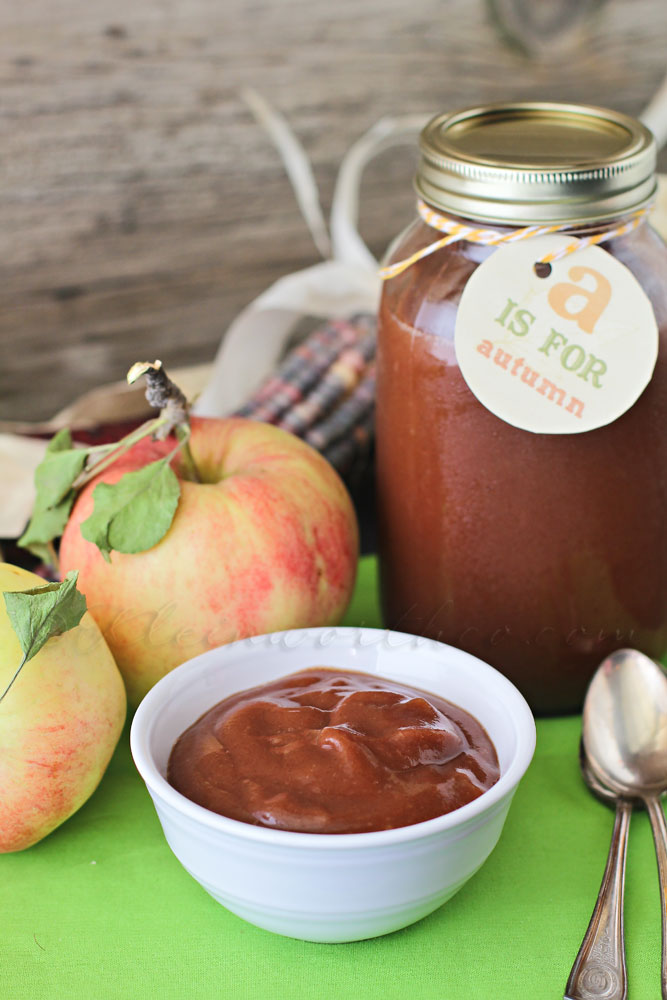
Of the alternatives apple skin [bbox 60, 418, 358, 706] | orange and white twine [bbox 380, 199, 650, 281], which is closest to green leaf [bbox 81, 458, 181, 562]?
apple skin [bbox 60, 418, 358, 706]

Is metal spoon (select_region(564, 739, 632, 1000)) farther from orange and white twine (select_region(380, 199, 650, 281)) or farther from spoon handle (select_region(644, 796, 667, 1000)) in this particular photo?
orange and white twine (select_region(380, 199, 650, 281))

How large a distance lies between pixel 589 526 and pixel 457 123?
0.34 metres

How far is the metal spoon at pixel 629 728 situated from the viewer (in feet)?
2.52

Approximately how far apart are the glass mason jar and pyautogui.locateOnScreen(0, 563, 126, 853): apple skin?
0.94ft

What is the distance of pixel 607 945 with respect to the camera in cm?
64

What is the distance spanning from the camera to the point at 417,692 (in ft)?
2.37

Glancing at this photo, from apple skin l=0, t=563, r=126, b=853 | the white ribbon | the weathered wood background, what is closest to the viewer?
apple skin l=0, t=563, r=126, b=853

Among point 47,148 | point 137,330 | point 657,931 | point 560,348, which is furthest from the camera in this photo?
point 137,330

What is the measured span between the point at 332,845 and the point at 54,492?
0.41 meters

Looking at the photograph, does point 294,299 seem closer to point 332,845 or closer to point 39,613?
point 39,613

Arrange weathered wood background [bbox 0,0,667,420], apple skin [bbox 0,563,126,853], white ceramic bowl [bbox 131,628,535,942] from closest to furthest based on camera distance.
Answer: white ceramic bowl [bbox 131,628,535,942] < apple skin [bbox 0,563,126,853] < weathered wood background [bbox 0,0,667,420]

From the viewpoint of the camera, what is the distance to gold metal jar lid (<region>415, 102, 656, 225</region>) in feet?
2.37

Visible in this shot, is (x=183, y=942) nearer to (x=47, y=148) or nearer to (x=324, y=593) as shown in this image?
(x=324, y=593)

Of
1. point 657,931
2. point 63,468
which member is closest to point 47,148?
point 63,468
